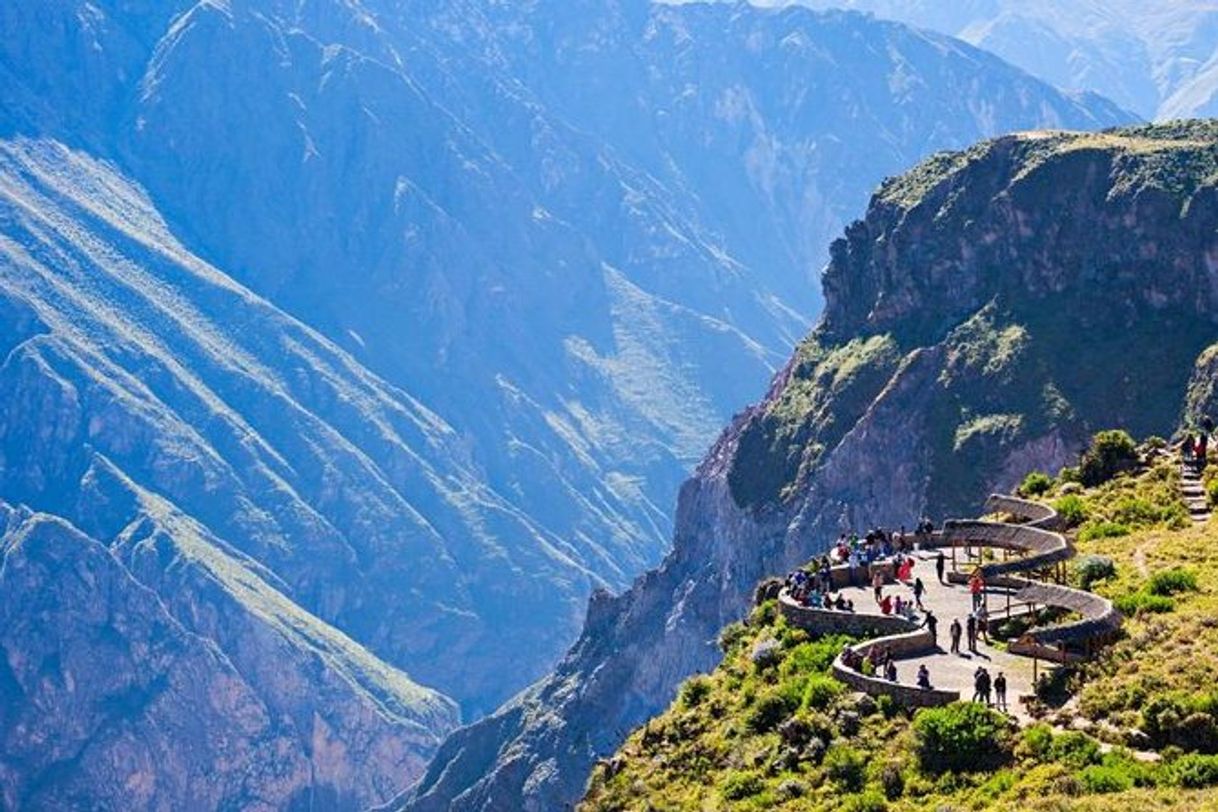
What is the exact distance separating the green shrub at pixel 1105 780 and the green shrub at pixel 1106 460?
38234mm

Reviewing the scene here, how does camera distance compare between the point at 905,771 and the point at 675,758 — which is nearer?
the point at 905,771

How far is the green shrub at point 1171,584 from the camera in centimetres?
6438

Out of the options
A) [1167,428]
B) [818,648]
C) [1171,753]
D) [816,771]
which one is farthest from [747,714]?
[1167,428]

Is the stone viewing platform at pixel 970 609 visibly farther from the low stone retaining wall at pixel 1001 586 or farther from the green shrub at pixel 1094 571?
the green shrub at pixel 1094 571

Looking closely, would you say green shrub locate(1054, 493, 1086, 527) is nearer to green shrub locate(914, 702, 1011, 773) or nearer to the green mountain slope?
the green mountain slope

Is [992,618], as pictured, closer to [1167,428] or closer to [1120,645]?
[1120,645]

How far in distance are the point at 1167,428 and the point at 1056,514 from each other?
120 m

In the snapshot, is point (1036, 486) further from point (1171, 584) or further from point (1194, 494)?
point (1171, 584)

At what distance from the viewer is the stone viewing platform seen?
59.7 meters

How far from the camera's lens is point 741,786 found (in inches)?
2366

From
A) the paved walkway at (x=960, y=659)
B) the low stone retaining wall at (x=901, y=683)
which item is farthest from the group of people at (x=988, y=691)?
the low stone retaining wall at (x=901, y=683)

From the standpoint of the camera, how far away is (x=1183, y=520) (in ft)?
252

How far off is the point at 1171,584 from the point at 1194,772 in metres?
14.8

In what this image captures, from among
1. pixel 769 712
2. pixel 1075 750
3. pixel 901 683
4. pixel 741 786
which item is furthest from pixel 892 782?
pixel 769 712
